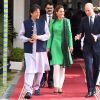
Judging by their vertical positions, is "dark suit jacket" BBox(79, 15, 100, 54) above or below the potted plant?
above

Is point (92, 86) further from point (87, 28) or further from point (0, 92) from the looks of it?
point (0, 92)

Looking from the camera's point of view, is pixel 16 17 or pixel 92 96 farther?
pixel 16 17

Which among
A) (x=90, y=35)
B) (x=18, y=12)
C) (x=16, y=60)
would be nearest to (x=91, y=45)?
(x=90, y=35)

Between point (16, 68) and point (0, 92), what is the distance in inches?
134

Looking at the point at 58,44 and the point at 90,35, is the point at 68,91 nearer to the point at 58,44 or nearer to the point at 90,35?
the point at 58,44

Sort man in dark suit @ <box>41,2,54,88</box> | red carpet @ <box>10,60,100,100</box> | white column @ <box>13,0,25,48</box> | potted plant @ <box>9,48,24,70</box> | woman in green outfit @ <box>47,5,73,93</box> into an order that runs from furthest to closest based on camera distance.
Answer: white column @ <box>13,0,25,48</box>
potted plant @ <box>9,48,24,70</box>
man in dark suit @ <box>41,2,54,88</box>
woman in green outfit @ <box>47,5,73,93</box>
red carpet @ <box>10,60,100,100</box>

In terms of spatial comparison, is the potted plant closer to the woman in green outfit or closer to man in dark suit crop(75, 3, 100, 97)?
the woman in green outfit

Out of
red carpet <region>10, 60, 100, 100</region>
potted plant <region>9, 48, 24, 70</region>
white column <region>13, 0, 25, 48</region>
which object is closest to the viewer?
red carpet <region>10, 60, 100, 100</region>

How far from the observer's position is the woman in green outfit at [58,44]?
942 cm

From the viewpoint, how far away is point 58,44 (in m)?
9.46

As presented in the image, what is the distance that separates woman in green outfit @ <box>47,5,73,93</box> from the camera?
9422 mm

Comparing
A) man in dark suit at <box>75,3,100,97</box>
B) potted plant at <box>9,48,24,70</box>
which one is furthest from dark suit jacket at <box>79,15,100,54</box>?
potted plant at <box>9,48,24,70</box>

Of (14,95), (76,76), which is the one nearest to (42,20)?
(14,95)

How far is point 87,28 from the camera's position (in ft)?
30.4
